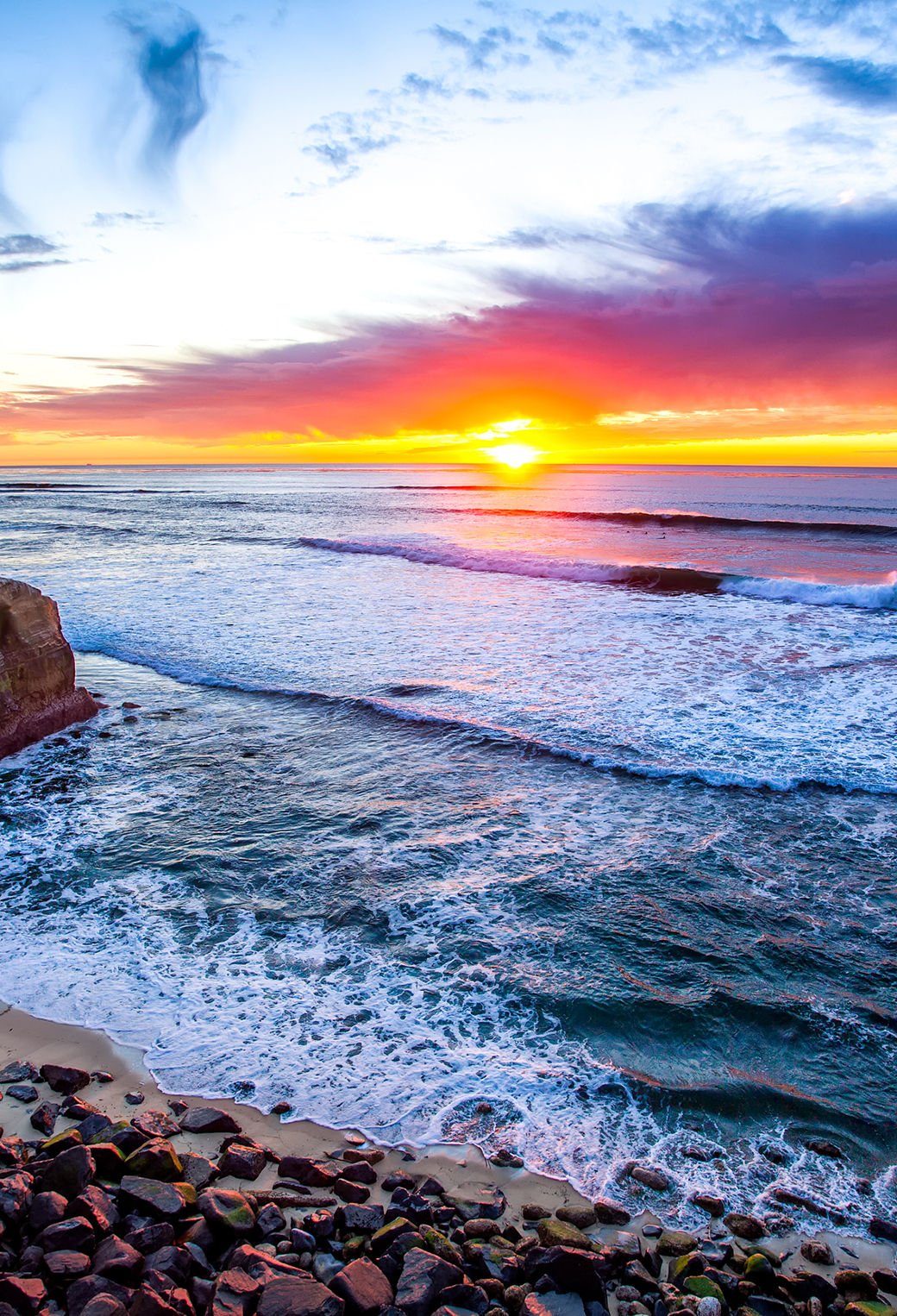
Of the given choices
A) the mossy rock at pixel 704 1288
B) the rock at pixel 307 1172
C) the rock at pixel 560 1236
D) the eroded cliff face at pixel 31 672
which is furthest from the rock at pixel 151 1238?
the eroded cliff face at pixel 31 672

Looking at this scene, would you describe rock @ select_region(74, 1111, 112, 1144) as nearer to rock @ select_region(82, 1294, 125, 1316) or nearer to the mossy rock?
rock @ select_region(82, 1294, 125, 1316)

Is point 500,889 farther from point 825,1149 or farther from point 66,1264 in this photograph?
point 66,1264

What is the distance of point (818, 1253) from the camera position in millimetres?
2504

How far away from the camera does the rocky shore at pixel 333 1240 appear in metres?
2.23

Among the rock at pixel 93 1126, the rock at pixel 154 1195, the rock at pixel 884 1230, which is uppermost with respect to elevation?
the rock at pixel 154 1195

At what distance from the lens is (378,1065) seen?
11.1 feet

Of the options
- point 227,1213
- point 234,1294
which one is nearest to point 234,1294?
point 234,1294

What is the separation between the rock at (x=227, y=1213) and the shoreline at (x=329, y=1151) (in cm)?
13

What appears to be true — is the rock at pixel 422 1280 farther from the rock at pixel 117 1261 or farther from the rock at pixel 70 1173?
the rock at pixel 70 1173

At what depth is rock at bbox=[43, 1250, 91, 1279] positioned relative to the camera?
2.22 meters

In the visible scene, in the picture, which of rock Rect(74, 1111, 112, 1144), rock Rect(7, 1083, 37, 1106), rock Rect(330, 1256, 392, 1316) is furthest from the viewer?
rock Rect(7, 1083, 37, 1106)

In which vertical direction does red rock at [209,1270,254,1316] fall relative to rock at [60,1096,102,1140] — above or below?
above

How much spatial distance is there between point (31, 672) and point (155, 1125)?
5.79m

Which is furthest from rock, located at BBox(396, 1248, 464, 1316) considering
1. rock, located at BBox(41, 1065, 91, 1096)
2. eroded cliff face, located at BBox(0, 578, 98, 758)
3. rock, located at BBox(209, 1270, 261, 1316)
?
eroded cliff face, located at BBox(0, 578, 98, 758)
